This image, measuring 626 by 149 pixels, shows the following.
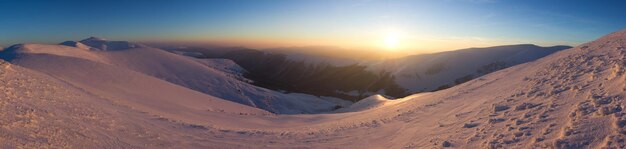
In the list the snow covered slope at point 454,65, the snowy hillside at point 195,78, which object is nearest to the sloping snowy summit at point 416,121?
the snowy hillside at point 195,78

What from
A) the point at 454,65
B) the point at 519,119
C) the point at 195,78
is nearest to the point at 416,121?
the point at 519,119

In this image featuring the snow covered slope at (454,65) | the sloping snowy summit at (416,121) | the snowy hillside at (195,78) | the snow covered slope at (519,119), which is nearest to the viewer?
the snow covered slope at (519,119)

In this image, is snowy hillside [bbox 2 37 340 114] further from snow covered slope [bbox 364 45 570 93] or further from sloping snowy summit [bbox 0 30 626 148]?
snow covered slope [bbox 364 45 570 93]

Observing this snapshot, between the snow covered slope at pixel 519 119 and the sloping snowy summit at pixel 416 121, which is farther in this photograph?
the sloping snowy summit at pixel 416 121

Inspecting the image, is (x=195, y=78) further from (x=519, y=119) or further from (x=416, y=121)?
(x=519, y=119)

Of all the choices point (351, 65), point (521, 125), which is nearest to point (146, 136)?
point (521, 125)

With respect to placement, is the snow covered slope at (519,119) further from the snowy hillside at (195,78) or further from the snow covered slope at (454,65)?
the snow covered slope at (454,65)

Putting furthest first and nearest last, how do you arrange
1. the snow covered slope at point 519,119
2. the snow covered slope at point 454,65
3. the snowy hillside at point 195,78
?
1. the snow covered slope at point 454,65
2. the snowy hillside at point 195,78
3. the snow covered slope at point 519,119

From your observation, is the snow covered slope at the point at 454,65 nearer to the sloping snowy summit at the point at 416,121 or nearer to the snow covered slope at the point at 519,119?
the snow covered slope at the point at 519,119

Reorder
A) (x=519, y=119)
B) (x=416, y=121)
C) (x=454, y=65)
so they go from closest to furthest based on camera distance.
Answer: (x=519, y=119)
(x=416, y=121)
(x=454, y=65)
